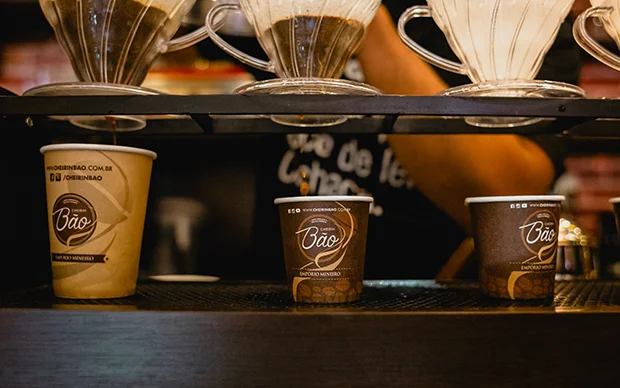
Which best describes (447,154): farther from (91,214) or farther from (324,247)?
(91,214)

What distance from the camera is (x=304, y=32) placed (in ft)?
2.63

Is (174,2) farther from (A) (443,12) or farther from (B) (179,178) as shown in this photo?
(B) (179,178)

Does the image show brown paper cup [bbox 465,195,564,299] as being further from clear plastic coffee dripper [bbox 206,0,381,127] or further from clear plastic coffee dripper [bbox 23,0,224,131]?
clear plastic coffee dripper [bbox 23,0,224,131]

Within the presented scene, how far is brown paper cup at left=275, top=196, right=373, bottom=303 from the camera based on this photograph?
28.4 inches

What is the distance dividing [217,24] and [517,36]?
416 millimetres

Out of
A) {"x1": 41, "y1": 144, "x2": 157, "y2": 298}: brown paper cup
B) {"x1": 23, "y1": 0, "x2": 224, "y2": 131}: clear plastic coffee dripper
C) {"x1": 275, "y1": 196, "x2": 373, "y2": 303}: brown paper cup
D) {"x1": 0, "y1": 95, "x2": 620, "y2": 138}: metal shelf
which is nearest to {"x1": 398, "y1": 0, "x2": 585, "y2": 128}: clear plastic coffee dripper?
{"x1": 0, "y1": 95, "x2": 620, "y2": 138}: metal shelf

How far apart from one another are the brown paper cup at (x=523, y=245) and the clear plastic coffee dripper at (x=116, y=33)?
0.47m

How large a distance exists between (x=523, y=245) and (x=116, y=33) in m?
0.62

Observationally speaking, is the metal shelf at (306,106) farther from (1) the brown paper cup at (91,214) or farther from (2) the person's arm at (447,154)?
(2) the person's arm at (447,154)

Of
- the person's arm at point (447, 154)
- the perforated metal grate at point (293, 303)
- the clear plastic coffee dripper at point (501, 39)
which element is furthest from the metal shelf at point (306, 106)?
the person's arm at point (447, 154)

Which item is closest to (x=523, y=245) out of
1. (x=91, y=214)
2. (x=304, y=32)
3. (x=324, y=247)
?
A: (x=324, y=247)

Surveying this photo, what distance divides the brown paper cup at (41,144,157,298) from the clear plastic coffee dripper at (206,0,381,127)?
0.19 m

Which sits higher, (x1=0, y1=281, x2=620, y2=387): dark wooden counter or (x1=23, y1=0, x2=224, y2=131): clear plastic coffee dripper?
(x1=23, y1=0, x2=224, y2=131): clear plastic coffee dripper

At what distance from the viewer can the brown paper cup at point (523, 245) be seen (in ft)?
2.44
